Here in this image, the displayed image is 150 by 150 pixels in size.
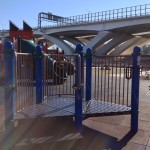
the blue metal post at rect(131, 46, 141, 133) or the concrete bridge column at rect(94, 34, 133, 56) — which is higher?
the concrete bridge column at rect(94, 34, 133, 56)

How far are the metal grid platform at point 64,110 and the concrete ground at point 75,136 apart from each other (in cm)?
22

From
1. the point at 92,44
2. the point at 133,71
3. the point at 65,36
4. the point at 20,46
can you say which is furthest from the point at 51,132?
the point at 65,36

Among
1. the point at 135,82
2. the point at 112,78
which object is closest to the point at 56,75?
the point at 112,78

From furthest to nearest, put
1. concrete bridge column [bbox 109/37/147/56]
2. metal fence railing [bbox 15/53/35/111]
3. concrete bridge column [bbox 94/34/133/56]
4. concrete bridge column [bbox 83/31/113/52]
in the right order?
1. concrete bridge column [bbox 109/37/147/56]
2. concrete bridge column [bbox 94/34/133/56]
3. concrete bridge column [bbox 83/31/113/52]
4. metal fence railing [bbox 15/53/35/111]

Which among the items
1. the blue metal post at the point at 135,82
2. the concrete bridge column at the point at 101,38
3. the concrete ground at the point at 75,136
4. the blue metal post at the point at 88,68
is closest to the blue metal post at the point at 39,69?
the concrete ground at the point at 75,136

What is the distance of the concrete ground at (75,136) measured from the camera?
4.31 metres

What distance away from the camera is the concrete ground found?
170 inches

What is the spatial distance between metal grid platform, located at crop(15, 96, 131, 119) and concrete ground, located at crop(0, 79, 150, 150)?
0.72 feet

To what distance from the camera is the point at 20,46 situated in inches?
527

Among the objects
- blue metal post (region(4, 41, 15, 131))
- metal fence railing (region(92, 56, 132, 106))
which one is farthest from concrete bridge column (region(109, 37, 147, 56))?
blue metal post (region(4, 41, 15, 131))

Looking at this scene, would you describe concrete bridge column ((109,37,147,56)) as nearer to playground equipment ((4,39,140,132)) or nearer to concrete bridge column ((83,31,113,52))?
concrete bridge column ((83,31,113,52))

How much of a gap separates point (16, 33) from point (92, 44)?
4858 centimetres

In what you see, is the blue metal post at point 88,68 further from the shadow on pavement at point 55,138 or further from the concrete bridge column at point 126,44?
the concrete bridge column at point 126,44

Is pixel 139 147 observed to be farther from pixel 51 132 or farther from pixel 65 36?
pixel 65 36
